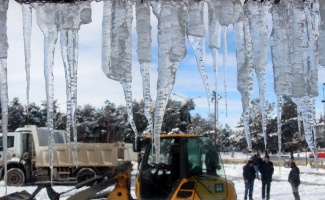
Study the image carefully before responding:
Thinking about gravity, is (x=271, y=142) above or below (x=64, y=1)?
below

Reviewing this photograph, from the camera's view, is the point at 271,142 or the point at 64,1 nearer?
the point at 64,1

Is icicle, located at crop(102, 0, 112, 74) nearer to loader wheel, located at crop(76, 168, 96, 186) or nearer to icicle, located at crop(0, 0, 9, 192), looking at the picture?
icicle, located at crop(0, 0, 9, 192)

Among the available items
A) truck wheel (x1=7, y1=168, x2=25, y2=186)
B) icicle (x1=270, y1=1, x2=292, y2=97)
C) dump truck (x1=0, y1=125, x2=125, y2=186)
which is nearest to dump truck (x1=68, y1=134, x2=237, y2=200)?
icicle (x1=270, y1=1, x2=292, y2=97)

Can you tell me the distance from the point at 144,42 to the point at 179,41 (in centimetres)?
29

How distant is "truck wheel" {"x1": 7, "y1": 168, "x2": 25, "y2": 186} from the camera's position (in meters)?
16.3

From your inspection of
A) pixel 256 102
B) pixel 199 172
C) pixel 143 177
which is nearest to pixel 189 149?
pixel 199 172

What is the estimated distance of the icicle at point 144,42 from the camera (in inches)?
135

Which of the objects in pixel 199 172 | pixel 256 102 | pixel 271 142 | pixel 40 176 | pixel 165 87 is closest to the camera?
pixel 165 87

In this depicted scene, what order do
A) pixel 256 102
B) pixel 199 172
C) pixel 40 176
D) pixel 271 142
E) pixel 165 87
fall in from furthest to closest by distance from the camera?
pixel 271 142 < pixel 40 176 < pixel 199 172 < pixel 256 102 < pixel 165 87

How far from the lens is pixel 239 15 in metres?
3.55

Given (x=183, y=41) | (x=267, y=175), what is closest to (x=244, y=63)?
(x=183, y=41)

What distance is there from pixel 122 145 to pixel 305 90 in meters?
13.9

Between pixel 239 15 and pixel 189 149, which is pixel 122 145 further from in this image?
pixel 239 15

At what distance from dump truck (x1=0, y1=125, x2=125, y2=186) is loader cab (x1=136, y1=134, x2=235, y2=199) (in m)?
9.96
